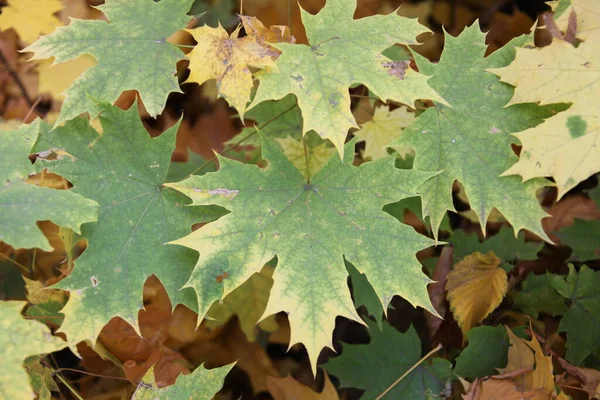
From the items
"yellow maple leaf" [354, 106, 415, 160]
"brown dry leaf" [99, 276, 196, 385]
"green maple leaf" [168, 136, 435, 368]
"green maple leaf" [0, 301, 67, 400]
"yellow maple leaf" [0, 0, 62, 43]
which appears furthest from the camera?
"yellow maple leaf" [0, 0, 62, 43]

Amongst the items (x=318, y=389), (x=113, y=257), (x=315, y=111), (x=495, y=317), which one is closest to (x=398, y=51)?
(x=315, y=111)

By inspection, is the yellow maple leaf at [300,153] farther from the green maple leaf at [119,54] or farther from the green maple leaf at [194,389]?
the green maple leaf at [194,389]

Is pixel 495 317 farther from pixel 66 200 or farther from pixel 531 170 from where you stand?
pixel 66 200

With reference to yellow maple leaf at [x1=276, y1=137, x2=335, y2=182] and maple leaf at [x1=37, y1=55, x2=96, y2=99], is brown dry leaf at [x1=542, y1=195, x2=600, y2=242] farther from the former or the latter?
maple leaf at [x1=37, y1=55, x2=96, y2=99]

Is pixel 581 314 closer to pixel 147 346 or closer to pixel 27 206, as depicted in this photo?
pixel 147 346

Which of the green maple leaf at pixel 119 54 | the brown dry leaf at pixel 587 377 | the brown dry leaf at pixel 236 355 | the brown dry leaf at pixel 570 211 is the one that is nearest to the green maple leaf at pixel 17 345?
the green maple leaf at pixel 119 54

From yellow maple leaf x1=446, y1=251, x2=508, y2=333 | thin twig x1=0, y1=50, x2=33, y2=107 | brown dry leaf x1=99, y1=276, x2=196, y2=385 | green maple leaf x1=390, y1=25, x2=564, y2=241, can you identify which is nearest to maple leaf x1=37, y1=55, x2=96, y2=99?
thin twig x1=0, y1=50, x2=33, y2=107

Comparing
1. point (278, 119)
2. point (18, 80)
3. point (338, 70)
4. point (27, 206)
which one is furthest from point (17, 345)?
point (18, 80)
